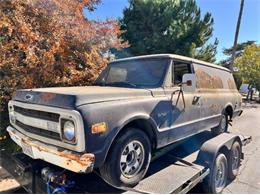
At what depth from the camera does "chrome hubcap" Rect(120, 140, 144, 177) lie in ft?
9.23

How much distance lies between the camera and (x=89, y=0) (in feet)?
21.6

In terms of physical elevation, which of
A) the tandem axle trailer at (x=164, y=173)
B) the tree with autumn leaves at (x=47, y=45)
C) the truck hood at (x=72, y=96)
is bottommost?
the tandem axle trailer at (x=164, y=173)

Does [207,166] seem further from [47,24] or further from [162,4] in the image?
[162,4]

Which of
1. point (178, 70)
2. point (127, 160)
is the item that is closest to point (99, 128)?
point (127, 160)

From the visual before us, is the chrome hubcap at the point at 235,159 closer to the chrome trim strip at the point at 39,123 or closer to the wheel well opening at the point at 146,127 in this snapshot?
Result: the wheel well opening at the point at 146,127

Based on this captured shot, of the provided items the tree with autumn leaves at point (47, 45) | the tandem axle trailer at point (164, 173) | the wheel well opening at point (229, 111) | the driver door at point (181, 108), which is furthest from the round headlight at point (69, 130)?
the wheel well opening at point (229, 111)

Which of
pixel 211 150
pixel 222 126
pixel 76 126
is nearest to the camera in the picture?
pixel 76 126

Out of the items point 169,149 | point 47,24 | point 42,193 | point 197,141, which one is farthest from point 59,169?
point 47,24

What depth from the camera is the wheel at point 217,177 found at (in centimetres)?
345

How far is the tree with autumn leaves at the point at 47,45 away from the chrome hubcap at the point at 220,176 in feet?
11.9

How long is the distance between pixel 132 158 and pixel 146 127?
0.46m

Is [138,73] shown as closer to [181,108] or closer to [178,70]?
[178,70]

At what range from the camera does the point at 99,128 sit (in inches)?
98.2

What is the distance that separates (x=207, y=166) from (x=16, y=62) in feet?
13.5
